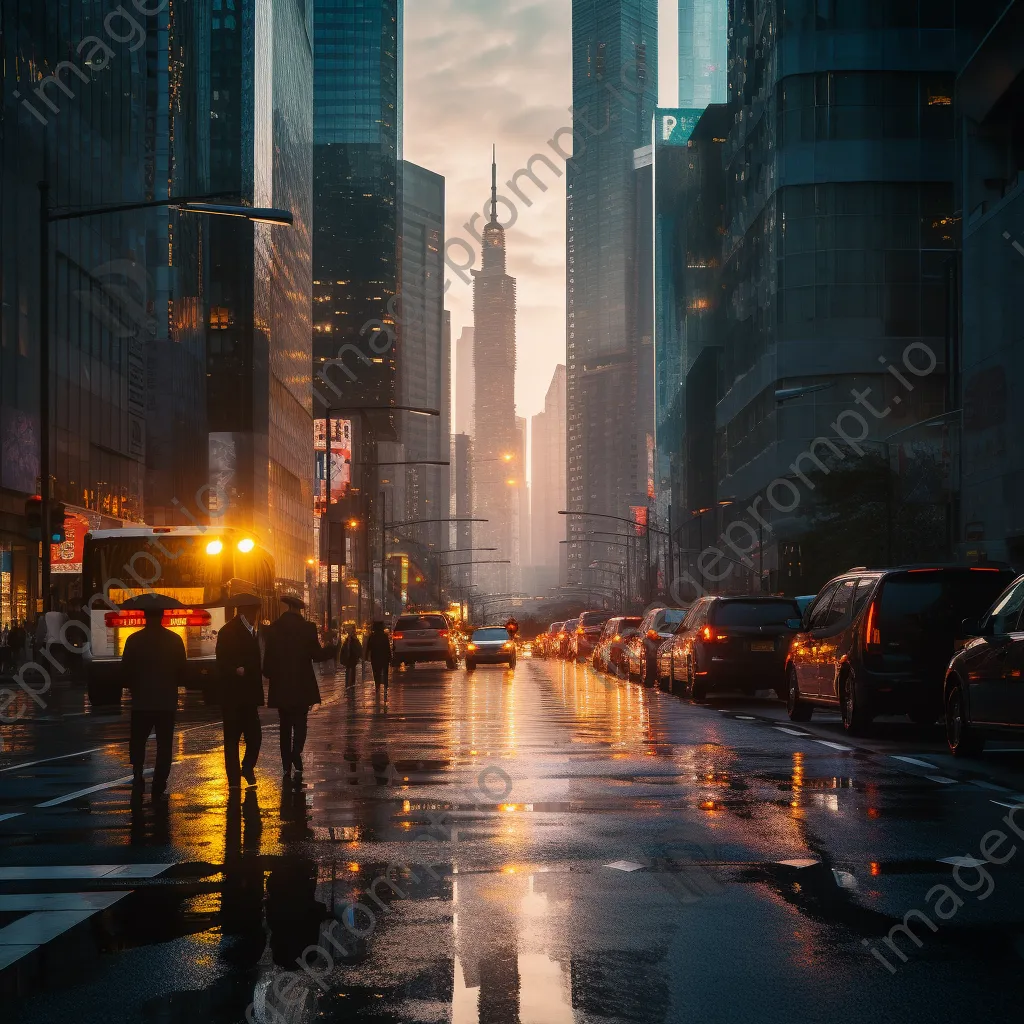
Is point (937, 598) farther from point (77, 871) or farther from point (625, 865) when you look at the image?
point (77, 871)

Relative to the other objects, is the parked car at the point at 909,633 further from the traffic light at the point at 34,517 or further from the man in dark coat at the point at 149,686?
the traffic light at the point at 34,517

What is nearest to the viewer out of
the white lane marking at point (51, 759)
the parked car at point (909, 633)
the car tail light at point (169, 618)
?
the white lane marking at point (51, 759)

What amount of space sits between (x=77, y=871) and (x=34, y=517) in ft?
66.0

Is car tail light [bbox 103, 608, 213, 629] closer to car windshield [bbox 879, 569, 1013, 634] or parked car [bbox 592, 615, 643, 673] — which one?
car windshield [bbox 879, 569, 1013, 634]

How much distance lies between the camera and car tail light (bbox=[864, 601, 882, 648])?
18938 millimetres

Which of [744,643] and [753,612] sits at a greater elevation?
[753,612]

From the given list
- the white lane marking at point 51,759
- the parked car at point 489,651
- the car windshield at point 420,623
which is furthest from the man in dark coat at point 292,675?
the parked car at point 489,651

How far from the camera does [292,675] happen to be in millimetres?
15188

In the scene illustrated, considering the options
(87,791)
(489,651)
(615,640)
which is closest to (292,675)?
(87,791)

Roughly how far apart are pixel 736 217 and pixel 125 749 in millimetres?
83913

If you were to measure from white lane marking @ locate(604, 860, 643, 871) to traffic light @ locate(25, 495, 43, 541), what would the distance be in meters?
21.0

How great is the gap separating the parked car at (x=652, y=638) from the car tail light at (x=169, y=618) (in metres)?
10.9

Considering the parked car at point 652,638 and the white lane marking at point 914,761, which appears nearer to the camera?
the white lane marking at point 914,761

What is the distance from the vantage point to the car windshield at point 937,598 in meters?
18.9
